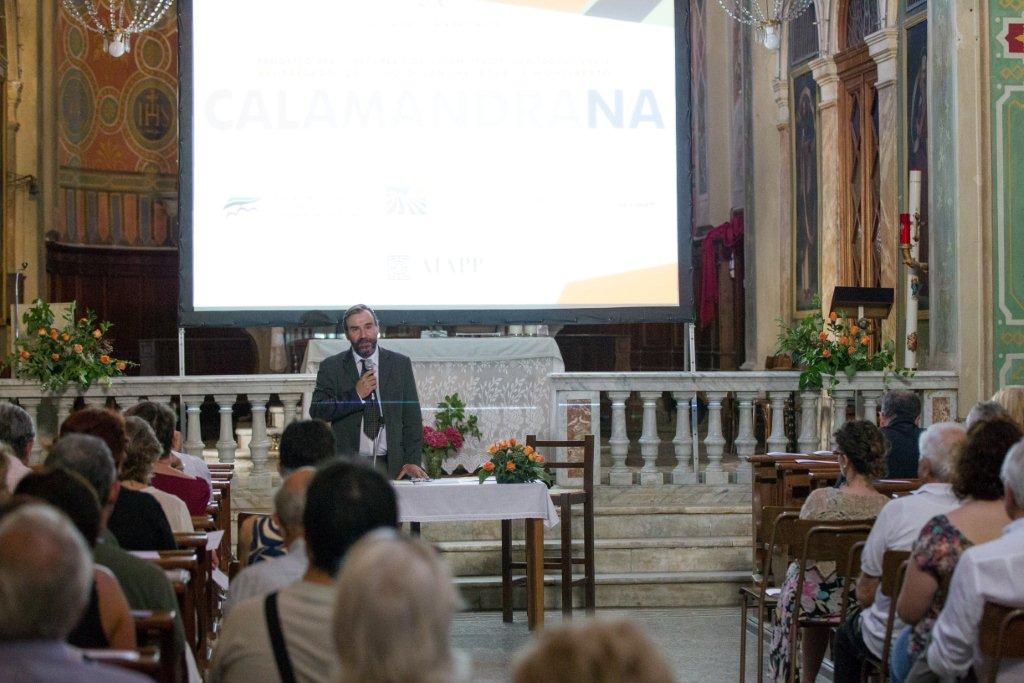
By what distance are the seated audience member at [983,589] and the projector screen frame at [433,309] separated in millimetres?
5559

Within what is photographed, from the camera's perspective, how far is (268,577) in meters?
2.86

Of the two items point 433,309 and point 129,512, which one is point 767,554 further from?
point 433,309

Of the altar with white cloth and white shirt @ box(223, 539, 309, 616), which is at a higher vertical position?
the altar with white cloth

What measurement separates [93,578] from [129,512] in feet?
4.07

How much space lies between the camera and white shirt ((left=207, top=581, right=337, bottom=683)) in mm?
2342

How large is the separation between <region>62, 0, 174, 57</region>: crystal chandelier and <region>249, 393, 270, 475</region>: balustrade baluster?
2.82 meters

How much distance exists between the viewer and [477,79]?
8938 mm

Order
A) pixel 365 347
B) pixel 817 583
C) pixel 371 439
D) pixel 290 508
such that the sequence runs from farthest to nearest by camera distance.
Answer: pixel 371 439
pixel 365 347
pixel 817 583
pixel 290 508

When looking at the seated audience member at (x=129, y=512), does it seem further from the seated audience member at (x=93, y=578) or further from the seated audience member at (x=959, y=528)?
the seated audience member at (x=959, y=528)

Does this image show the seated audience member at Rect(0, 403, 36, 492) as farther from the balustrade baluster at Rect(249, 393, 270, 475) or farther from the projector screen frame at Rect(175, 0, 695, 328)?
the projector screen frame at Rect(175, 0, 695, 328)

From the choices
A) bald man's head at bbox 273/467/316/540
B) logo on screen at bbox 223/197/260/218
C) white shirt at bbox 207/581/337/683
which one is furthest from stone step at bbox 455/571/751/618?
white shirt at bbox 207/581/337/683

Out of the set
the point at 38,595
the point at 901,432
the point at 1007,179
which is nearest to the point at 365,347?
the point at 901,432

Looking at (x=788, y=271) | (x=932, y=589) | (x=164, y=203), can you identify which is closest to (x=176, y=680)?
(x=932, y=589)

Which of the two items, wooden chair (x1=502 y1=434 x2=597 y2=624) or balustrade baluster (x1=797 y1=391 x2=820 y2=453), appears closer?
wooden chair (x1=502 y1=434 x2=597 y2=624)
